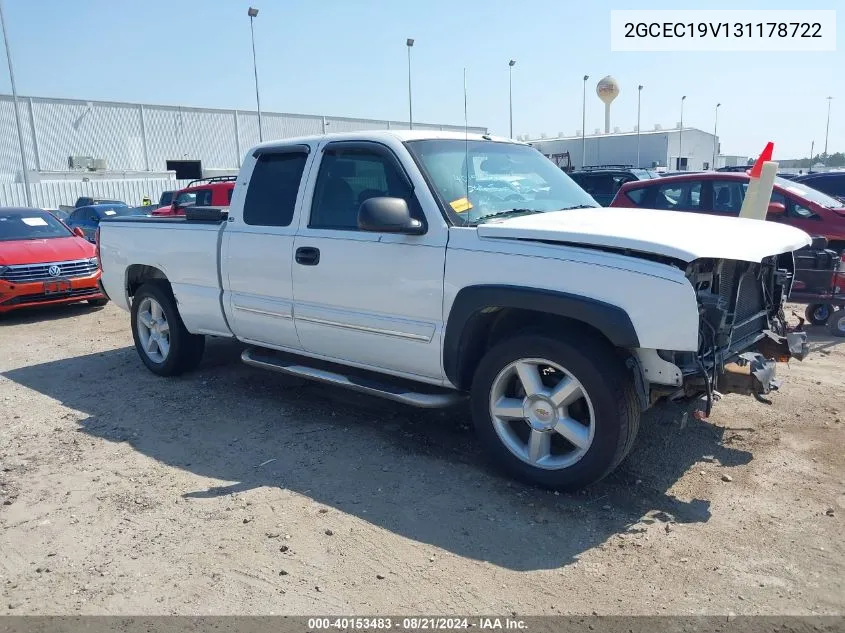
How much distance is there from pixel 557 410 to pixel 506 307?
0.65 metres

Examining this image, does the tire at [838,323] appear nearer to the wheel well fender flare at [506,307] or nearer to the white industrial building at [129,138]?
the wheel well fender flare at [506,307]

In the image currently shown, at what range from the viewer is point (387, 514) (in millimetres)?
3805

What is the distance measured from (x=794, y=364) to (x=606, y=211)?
3070 millimetres

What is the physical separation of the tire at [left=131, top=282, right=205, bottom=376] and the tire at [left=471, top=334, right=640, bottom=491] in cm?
329

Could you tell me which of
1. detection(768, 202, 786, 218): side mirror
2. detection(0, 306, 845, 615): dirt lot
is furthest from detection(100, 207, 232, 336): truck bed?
detection(768, 202, 786, 218): side mirror

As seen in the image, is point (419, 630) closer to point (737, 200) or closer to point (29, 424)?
point (29, 424)

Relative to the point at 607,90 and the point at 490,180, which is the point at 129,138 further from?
the point at 490,180

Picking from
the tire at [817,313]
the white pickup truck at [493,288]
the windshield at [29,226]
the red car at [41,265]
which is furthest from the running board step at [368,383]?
the windshield at [29,226]

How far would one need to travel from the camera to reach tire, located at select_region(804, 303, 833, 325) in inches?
316

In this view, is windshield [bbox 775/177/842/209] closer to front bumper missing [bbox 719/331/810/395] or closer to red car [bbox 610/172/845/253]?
red car [bbox 610/172/845/253]

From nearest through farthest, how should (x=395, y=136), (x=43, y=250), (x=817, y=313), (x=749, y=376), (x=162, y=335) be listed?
(x=749, y=376) → (x=395, y=136) → (x=162, y=335) → (x=817, y=313) → (x=43, y=250)

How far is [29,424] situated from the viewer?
538 centimetres

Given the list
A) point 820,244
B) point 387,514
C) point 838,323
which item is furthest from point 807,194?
point 387,514

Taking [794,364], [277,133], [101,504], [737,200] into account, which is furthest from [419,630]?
[277,133]
